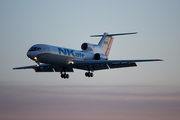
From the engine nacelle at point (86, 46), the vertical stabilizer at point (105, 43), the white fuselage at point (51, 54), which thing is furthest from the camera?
the vertical stabilizer at point (105, 43)

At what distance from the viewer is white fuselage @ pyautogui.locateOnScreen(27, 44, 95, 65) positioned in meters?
41.3

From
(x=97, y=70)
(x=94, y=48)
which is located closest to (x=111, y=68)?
(x=97, y=70)

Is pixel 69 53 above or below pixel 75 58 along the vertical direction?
above

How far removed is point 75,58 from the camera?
151 feet

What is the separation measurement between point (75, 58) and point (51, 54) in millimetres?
4786

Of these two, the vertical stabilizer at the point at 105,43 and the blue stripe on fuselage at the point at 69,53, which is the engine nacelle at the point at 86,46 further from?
the vertical stabilizer at the point at 105,43

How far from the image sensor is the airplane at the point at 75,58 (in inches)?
1647

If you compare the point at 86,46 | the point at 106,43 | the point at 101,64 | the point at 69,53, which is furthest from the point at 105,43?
the point at 69,53

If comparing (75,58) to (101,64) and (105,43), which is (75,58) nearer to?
(101,64)

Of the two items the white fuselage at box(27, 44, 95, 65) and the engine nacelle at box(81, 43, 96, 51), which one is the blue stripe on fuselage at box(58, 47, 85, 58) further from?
the engine nacelle at box(81, 43, 96, 51)

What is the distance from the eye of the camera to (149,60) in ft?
140

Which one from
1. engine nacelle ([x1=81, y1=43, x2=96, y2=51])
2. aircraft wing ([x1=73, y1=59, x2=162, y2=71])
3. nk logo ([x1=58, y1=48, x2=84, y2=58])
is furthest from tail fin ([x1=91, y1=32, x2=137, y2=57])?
nk logo ([x1=58, y1=48, x2=84, y2=58])

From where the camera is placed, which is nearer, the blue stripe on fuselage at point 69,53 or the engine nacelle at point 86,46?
the blue stripe on fuselage at point 69,53

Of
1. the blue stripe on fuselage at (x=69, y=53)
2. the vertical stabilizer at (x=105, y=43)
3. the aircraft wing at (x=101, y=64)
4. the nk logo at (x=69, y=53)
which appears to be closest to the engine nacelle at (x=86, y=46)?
the blue stripe on fuselage at (x=69, y=53)
